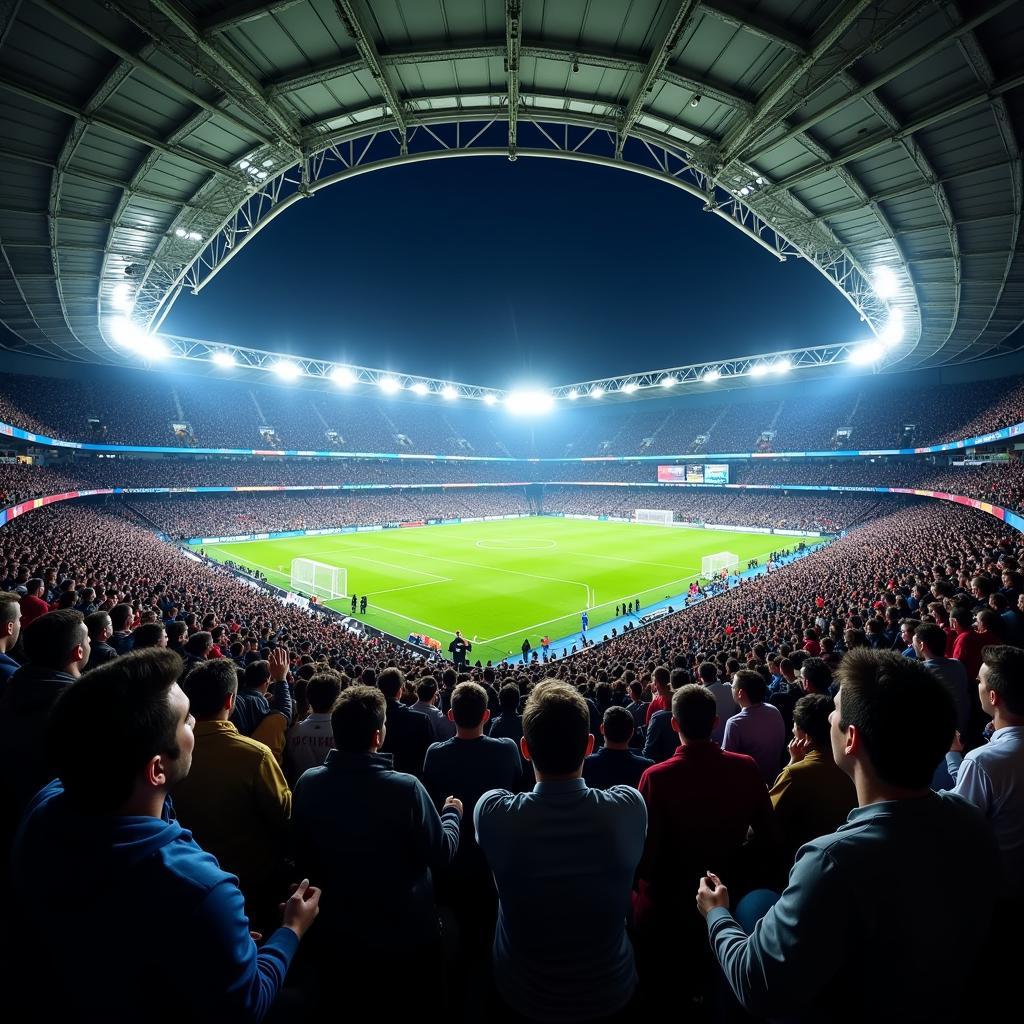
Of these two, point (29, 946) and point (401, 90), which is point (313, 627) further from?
point (29, 946)

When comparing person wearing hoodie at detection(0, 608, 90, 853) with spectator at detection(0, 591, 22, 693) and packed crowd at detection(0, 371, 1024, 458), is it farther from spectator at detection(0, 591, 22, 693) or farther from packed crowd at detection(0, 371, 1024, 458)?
packed crowd at detection(0, 371, 1024, 458)

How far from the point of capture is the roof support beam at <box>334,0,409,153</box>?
10070 mm

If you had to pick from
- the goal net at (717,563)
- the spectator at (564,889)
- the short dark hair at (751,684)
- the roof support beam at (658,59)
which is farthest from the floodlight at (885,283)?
the spectator at (564,889)

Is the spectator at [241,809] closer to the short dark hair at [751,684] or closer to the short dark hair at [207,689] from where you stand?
the short dark hair at [207,689]

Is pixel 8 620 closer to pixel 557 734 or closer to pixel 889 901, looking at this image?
pixel 557 734

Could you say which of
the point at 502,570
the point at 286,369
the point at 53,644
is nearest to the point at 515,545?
the point at 502,570

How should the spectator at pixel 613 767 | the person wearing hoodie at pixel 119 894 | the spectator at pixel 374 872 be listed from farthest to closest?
the spectator at pixel 613 767
the spectator at pixel 374 872
the person wearing hoodie at pixel 119 894

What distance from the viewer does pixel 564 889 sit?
210 cm

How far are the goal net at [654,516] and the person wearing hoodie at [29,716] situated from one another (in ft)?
208

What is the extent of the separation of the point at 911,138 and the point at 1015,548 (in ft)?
45.1

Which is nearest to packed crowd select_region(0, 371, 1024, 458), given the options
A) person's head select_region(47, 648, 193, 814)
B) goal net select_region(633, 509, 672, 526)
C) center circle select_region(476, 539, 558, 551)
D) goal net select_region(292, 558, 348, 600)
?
goal net select_region(633, 509, 672, 526)

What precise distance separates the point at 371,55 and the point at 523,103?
4297 millimetres

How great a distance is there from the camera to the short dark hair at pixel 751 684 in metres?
5.01

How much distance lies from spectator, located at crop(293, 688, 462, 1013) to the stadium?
20 mm
